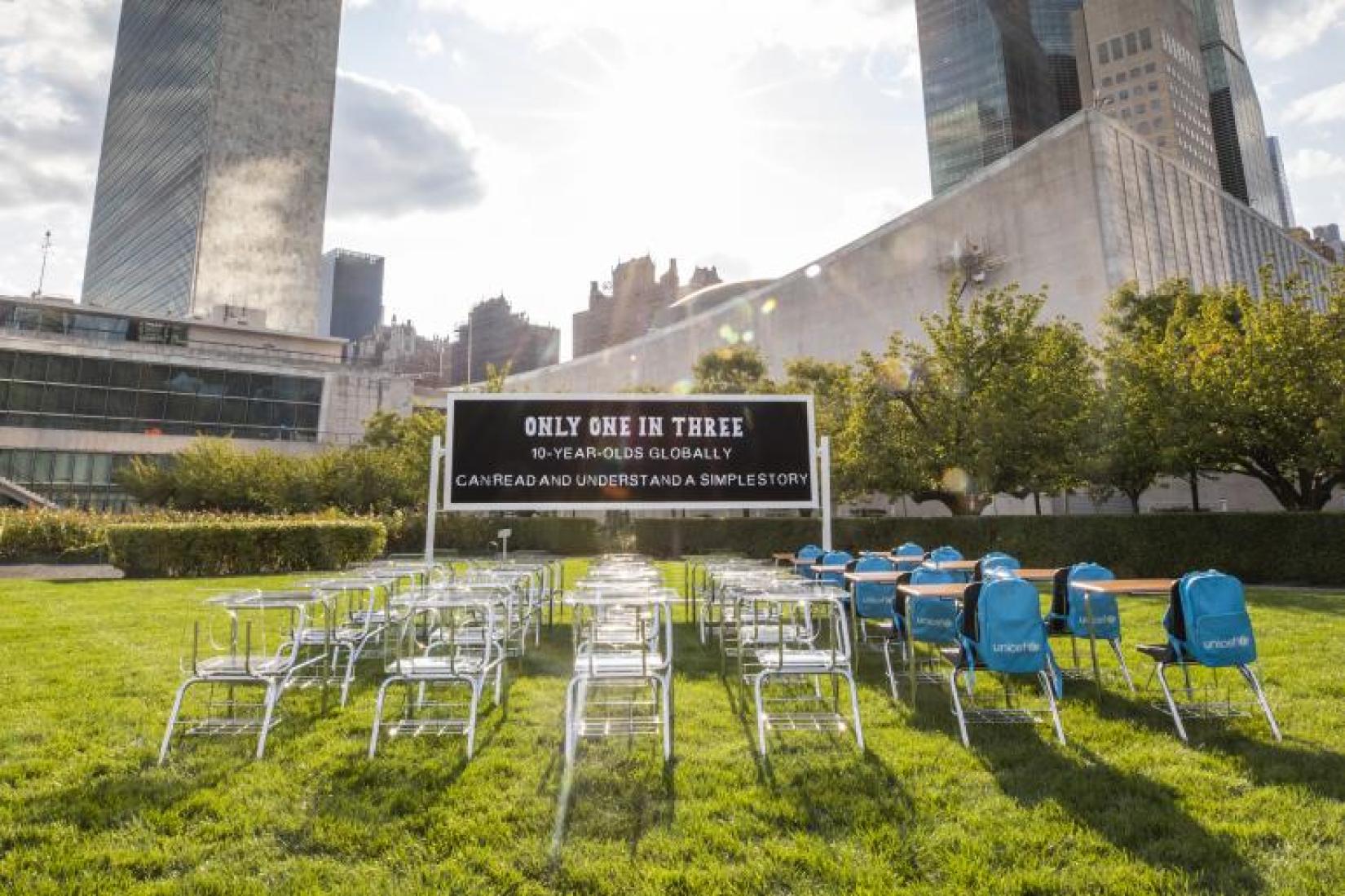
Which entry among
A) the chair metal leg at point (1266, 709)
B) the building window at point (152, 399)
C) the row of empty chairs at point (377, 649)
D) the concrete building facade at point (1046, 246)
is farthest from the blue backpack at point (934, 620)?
the building window at point (152, 399)

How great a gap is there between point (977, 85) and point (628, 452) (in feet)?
352

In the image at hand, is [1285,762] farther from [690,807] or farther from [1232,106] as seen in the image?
[1232,106]

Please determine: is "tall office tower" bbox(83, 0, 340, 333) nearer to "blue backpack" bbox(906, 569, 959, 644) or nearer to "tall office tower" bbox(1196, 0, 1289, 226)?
"blue backpack" bbox(906, 569, 959, 644)

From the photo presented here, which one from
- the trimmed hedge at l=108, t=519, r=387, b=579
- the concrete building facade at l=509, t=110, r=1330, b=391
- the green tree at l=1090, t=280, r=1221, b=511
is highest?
the concrete building facade at l=509, t=110, r=1330, b=391

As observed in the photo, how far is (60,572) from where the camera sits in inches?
696

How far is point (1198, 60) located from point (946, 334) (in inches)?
4275

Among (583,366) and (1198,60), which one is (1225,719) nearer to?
(583,366)

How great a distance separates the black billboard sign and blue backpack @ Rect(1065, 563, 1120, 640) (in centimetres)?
407

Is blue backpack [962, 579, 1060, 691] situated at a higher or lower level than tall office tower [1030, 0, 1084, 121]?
lower

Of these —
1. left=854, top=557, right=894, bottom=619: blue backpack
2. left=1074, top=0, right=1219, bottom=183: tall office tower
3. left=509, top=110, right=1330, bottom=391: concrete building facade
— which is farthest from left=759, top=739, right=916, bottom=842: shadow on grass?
left=1074, top=0, right=1219, bottom=183: tall office tower

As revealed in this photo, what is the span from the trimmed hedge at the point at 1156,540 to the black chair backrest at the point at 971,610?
12.1 m

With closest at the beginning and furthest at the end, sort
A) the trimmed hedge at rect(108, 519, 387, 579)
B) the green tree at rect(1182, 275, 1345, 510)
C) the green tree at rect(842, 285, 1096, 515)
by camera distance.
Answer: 1. the green tree at rect(1182, 275, 1345, 510)
2. the trimmed hedge at rect(108, 519, 387, 579)
3. the green tree at rect(842, 285, 1096, 515)

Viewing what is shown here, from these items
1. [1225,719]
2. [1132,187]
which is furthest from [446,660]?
[1132,187]

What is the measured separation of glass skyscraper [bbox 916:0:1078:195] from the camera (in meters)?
93.7
